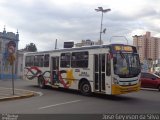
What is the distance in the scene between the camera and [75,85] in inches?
822

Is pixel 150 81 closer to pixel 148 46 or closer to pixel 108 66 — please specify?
pixel 108 66

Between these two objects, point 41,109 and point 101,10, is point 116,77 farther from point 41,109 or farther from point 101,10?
point 101,10

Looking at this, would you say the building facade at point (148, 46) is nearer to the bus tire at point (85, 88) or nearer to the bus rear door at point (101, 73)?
the bus tire at point (85, 88)

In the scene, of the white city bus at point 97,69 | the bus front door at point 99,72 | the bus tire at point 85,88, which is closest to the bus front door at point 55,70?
the white city bus at point 97,69

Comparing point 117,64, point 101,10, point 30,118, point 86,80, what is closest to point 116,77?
point 117,64

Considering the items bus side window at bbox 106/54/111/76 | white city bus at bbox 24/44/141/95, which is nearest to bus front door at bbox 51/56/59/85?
white city bus at bbox 24/44/141/95

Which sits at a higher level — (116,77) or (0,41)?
(0,41)

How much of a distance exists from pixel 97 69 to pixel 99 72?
0.25 meters

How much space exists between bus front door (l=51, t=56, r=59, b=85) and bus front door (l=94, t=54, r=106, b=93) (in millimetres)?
4747

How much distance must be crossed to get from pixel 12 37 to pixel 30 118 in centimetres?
4106

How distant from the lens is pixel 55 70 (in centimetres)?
2327

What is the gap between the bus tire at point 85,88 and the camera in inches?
769

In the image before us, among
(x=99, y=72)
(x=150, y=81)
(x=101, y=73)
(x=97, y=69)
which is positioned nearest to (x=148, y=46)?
(x=150, y=81)

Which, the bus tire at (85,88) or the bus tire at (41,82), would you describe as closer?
the bus tire at (85,88)
